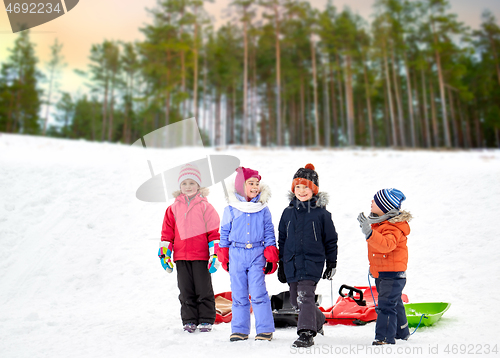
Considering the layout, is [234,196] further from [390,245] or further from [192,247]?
[390,245]

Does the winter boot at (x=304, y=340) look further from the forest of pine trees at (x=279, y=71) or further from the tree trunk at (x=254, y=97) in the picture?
the tree trunk at (x=254, y=97)

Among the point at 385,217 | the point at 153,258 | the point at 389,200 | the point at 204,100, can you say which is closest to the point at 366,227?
the point at 385,217

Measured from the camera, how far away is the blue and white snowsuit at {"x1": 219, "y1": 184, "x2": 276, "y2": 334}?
129 inches

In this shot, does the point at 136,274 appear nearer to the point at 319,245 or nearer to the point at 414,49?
the point at 319,245

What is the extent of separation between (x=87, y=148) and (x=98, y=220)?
9110 mm

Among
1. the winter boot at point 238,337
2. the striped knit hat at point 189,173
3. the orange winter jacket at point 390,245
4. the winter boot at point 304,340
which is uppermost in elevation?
the striped knit hat at point 189,173

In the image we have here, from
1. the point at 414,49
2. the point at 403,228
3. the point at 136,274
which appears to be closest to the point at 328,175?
the point at 136,274

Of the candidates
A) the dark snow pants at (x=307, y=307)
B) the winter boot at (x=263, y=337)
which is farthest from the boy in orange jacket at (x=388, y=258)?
the winter boot at (x=263, y=337)

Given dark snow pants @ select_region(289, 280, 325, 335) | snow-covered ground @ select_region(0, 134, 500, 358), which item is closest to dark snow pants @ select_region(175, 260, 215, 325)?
snow-covered ground @ select_region(0, 134, 500, 358)

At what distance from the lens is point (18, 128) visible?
92.8 feet

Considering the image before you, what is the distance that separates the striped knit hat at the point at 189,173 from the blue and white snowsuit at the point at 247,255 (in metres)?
0.45

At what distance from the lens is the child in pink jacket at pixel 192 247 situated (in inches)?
149

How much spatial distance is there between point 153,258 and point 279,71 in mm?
17323

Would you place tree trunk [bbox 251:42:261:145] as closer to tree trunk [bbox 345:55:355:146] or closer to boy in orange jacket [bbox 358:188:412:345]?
tree trunk [bbox 345:55:355:146]
